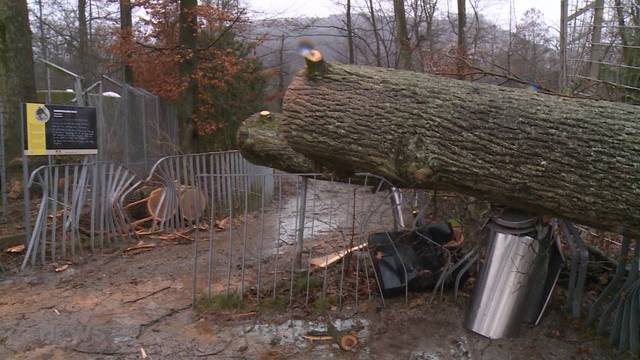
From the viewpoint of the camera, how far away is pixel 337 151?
3721mm

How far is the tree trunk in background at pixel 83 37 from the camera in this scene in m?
20.6

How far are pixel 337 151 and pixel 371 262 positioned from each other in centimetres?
129

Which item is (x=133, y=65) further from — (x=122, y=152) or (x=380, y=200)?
(x=380, y=200)

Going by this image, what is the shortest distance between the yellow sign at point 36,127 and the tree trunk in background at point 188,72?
521cm

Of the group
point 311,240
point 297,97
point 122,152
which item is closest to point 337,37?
point 122,152

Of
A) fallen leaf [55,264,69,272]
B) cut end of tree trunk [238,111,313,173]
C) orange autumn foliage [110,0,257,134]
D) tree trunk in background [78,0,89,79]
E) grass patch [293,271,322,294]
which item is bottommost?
fallen leaf [55,264,69,272]

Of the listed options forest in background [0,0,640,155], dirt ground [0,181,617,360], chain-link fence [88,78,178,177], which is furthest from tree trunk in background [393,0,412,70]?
dirt ground [0,181,617,360]

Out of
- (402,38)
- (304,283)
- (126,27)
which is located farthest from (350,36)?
(304,283)

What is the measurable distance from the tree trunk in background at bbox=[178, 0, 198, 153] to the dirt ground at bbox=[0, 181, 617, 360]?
6.86 meters

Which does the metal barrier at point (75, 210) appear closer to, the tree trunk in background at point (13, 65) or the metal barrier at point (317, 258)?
the metal barrier at point (317, 258)

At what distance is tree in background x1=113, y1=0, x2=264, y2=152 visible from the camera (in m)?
11.5

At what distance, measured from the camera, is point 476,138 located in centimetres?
344

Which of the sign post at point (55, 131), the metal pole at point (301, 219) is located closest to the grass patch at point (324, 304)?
the metal pole at point (301, 219)

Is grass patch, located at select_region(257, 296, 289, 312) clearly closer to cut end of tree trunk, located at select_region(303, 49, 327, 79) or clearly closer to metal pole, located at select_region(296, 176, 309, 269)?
metal pole, located at select_region(296, 176, 309, 269)
